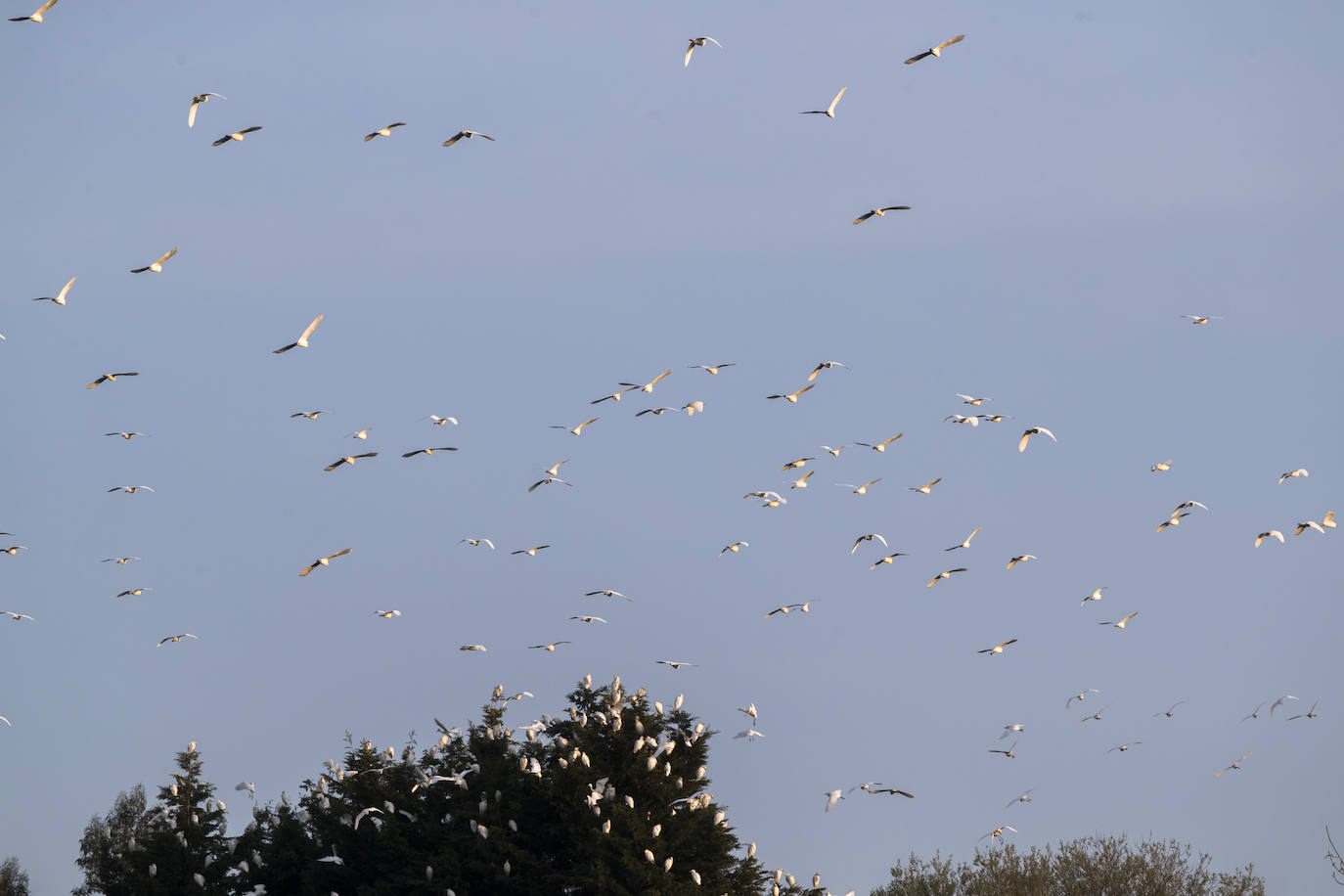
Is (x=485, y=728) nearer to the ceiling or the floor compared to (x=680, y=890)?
nearer to the ceiling

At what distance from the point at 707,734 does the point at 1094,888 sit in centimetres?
2341

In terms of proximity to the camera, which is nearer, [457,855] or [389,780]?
[457,855]

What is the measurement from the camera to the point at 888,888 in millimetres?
66938

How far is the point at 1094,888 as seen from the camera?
60875 millimetres

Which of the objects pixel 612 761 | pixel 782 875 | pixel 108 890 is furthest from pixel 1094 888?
pixel 108 890

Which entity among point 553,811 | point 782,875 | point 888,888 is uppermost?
point 553,811

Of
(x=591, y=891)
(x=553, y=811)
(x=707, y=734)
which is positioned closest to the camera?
(x=591, y=891)

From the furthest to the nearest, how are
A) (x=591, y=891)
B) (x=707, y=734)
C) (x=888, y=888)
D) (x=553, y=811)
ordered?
(x=888, y=888)
(x=707, y=734)
(x=553, y=811)
(x=591, y=891)

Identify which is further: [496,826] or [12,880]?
[12,880]

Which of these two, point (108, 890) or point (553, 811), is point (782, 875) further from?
point (108, 890)

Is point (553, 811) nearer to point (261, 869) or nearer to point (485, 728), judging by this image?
point (485, 728)

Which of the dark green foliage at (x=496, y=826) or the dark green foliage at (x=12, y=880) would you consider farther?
the dark green foliage at (x=12, y=880)

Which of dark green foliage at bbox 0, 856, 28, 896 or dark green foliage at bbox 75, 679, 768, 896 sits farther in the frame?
dark green foliage at bbox 0, 856, 28, 896

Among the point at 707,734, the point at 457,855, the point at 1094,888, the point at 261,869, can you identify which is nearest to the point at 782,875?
the point at 707,734
